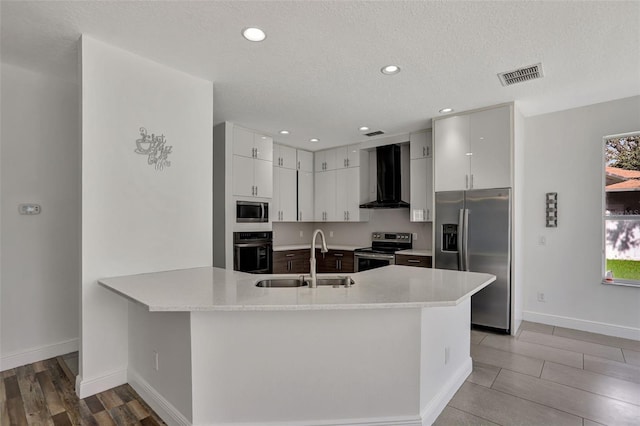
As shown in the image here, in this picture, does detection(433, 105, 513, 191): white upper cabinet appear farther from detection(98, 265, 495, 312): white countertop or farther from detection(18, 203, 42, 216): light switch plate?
detection(18, 203, 42, 216): light switch plate

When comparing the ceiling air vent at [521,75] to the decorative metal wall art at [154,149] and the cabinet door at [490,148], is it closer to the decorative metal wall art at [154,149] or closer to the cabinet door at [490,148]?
the cabinet door at [490,148]

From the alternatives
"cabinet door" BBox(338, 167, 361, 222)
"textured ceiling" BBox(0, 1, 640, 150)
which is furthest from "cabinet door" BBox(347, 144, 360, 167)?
"textured ceiling" BBox(0, 1, 640, 150)

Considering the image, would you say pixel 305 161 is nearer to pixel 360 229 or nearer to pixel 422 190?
pixel 360 229

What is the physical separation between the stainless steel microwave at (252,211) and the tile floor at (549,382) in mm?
3162

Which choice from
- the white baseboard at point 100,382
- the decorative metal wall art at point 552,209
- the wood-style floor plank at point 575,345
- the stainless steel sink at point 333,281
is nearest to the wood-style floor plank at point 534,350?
the wood-style floor plank at point 575,345

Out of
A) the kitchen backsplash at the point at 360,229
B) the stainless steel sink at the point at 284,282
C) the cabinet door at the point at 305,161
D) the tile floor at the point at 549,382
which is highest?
the cabinet door at the point at 305,161

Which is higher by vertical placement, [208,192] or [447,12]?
[447,12]

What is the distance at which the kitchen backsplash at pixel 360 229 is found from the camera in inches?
212

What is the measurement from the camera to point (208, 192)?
3170mm

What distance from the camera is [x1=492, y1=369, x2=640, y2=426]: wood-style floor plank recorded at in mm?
2199

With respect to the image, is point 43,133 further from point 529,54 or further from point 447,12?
point 529,54

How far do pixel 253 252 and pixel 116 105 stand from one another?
2.61m

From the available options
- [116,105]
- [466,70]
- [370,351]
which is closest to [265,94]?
[116,105]

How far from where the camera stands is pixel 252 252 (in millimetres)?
4664
